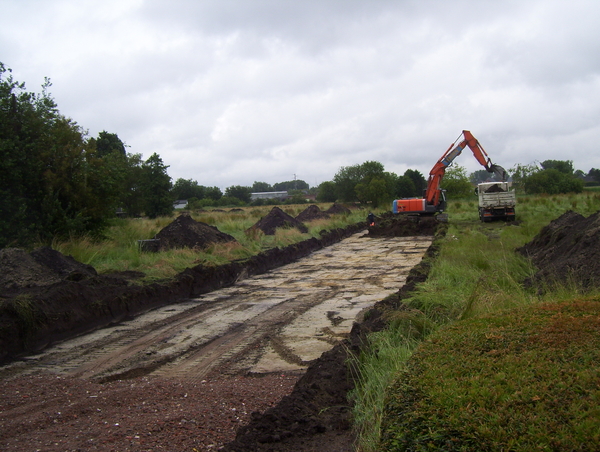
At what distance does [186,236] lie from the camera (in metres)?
17.0

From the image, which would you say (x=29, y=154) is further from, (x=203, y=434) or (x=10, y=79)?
(x=203, y=434)

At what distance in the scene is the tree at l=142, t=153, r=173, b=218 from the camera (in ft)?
131

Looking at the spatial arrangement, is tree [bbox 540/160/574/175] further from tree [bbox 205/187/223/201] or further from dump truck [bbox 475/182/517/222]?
dump truck [bbox 475/182/517/222]

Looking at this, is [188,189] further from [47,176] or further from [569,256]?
[569,256]

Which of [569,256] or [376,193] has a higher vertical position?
[376,193]

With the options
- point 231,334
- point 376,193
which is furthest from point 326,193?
point 231,334

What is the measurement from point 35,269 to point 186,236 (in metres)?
7.21

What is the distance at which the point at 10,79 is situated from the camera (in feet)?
48.0

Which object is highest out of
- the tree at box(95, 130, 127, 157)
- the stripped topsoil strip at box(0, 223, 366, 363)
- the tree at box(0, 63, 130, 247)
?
the tree at box(95, 130, 127, 157)

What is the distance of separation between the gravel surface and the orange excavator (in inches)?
914

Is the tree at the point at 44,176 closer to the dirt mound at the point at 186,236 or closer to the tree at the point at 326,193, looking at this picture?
the dirt mound at the point at 186,236

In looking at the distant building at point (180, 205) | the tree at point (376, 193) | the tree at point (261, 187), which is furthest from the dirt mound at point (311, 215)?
the tree at point (261, 187)

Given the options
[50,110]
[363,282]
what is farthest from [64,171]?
[363,282]

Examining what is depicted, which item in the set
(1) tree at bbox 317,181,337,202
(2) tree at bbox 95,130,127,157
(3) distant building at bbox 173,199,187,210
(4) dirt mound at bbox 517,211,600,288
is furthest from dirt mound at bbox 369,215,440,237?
(1) tree at bbox 317,181,337,202
